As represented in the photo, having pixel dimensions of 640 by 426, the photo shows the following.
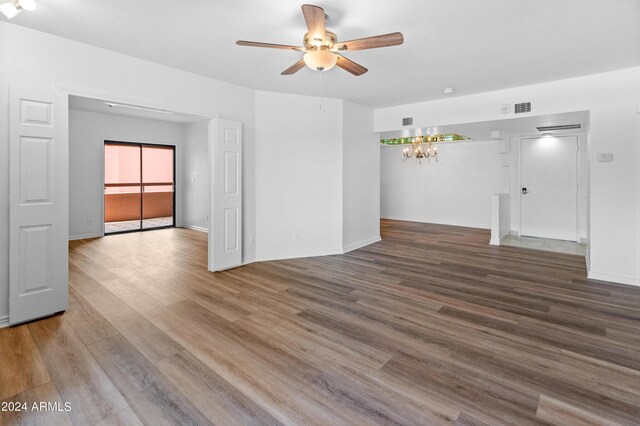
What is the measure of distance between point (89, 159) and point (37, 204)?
15.8 ft

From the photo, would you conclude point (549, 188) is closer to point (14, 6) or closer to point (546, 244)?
point (546, 244)

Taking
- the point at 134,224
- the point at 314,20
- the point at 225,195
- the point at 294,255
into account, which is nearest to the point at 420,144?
the point at 294,255

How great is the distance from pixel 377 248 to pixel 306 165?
83.2 inches

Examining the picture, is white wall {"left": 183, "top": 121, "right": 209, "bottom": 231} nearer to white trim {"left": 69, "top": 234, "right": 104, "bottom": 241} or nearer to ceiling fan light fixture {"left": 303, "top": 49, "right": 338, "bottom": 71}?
white trim {"left": 69, "top": 234, "right": 104, "bottom": 241}

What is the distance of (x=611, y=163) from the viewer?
412 cm

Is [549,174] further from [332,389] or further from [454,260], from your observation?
[332,389]

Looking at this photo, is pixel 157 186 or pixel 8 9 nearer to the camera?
pixel 8 9

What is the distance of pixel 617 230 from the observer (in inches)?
162

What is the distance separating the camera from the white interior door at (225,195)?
14.5ft

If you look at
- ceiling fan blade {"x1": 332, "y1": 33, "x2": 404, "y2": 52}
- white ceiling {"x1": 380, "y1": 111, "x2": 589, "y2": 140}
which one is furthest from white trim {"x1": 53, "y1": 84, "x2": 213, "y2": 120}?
white ceiling {"x1": 380, "y1": 111, "x2": 589, "y2": 140}

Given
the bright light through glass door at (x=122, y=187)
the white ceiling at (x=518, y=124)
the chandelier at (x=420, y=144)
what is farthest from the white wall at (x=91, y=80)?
the chandelier at (x=420, y=144)

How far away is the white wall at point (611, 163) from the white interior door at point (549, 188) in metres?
2.75

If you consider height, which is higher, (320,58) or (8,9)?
(8,9)

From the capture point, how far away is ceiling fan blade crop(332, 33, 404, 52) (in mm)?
2432
